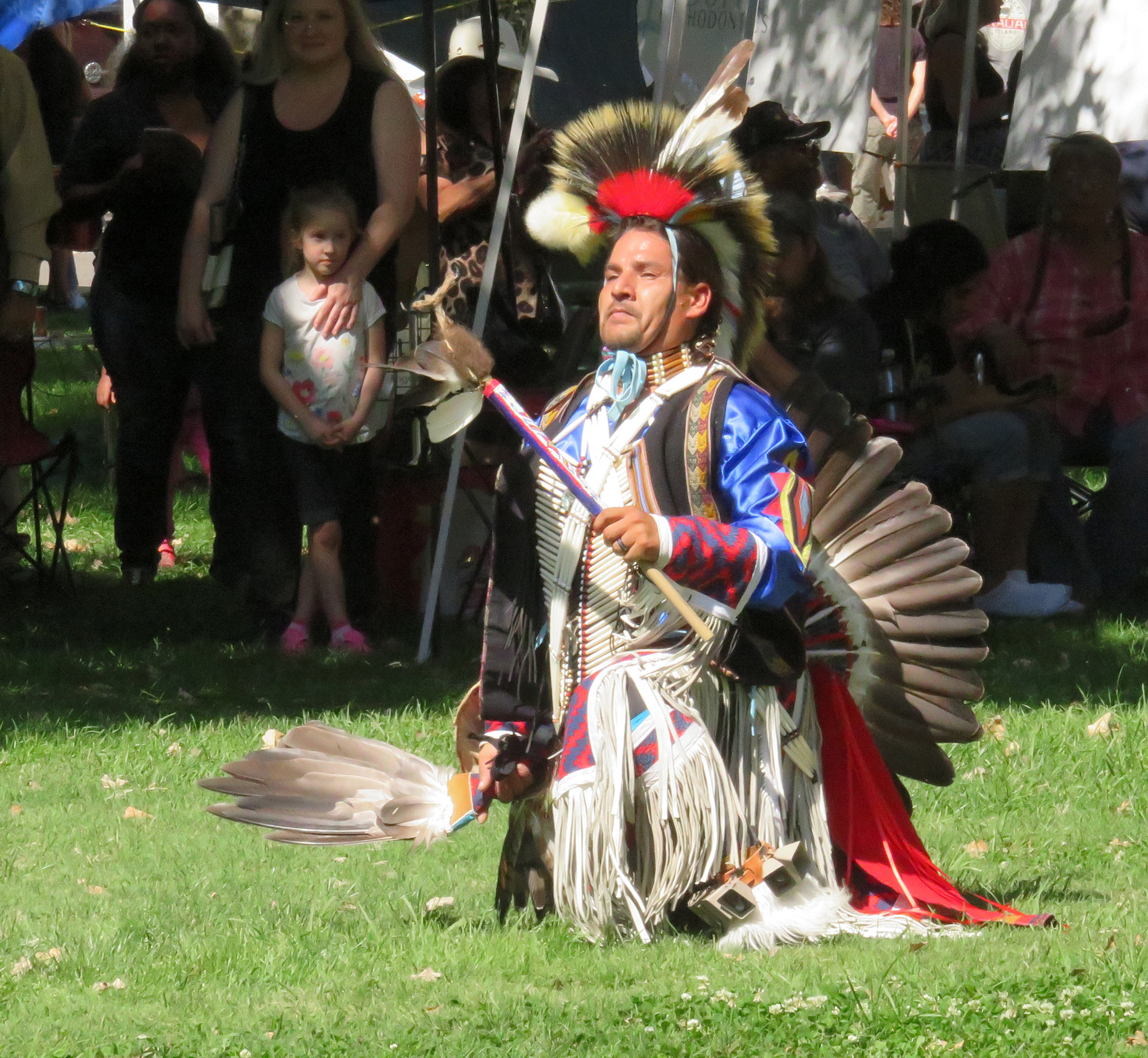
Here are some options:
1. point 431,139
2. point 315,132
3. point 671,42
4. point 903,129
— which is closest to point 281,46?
point 315,132

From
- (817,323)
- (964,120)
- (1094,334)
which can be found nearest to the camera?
(817,323)

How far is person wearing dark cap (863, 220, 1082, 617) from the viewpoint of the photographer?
24.0 ft

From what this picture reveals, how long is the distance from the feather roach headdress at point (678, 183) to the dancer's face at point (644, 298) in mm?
72

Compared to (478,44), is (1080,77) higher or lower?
lower

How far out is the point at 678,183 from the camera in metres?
3.75

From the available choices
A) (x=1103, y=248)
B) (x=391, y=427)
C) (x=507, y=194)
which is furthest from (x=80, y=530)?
(x=1103, y=248)

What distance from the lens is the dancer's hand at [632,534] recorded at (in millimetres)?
3381

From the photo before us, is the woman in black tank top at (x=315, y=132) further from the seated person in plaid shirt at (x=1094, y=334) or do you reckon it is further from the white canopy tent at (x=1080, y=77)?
the seated person in plaid shirt at (x=1094, y=334)

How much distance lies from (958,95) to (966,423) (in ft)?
8.37

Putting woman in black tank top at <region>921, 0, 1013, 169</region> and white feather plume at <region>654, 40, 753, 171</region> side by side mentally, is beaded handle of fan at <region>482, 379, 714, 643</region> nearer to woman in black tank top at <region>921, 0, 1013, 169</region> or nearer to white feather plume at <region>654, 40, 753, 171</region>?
white feather plume at <region>654, 40, 753, 171</region>

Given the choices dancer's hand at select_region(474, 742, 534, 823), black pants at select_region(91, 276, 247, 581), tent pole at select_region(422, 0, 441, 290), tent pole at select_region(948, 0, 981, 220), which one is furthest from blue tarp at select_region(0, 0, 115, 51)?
dancer's hand at select_region(474, 742, 534, 823)

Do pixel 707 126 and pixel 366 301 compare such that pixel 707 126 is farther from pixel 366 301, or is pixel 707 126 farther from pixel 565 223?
pixel 366 301

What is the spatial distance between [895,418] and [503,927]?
154 inches

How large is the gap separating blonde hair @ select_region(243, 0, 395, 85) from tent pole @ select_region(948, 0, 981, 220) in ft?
9.64
